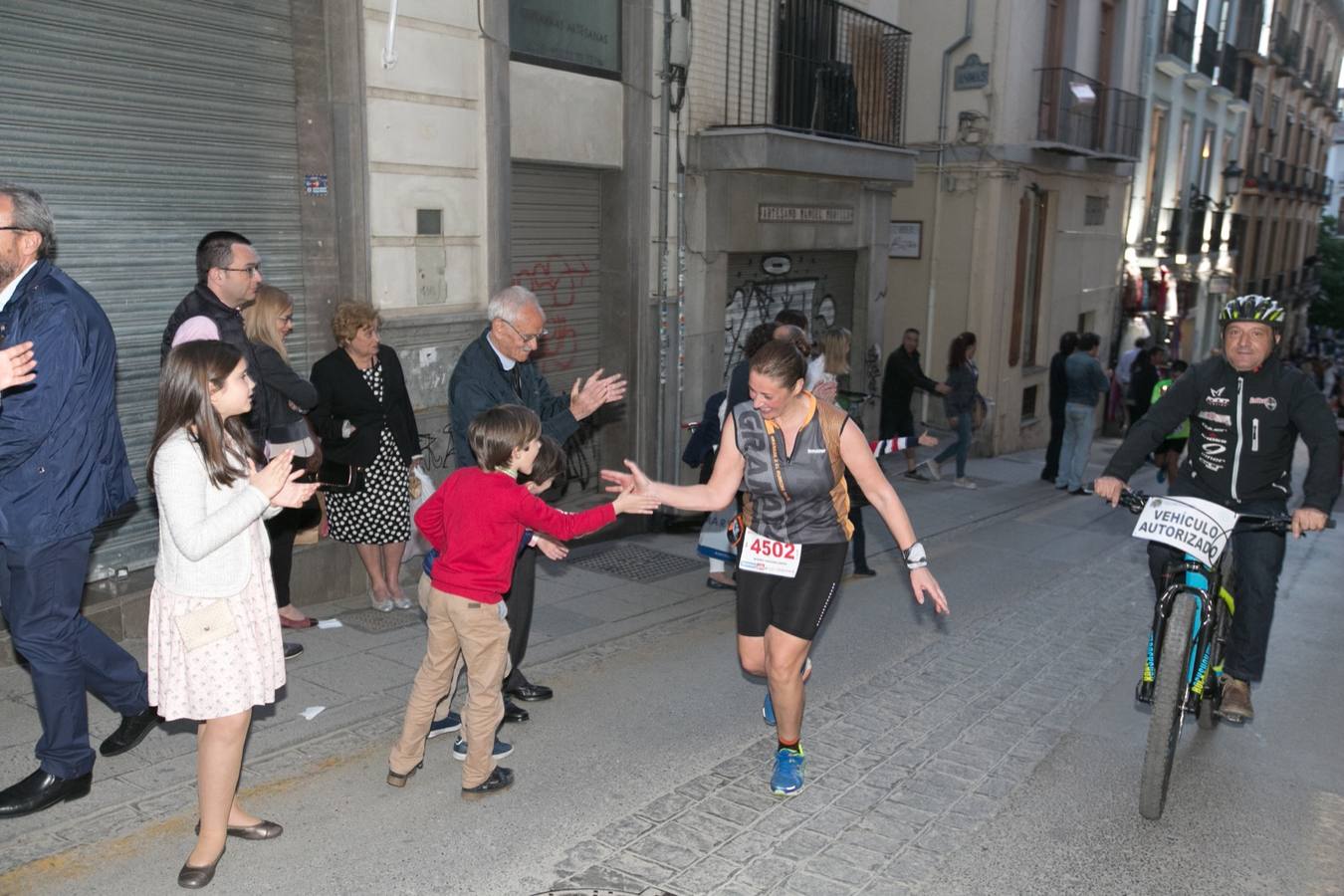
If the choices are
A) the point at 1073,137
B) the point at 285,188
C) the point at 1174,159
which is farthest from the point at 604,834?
the point at 1174,159

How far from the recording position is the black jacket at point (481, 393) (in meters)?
5.12

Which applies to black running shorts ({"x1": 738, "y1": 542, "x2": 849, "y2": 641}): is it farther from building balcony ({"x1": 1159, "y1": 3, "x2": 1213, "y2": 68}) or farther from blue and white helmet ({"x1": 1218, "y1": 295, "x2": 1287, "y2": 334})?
building balcony ({"x1": 1159, "y1": 3, "x2": 1213, "y2": 68})

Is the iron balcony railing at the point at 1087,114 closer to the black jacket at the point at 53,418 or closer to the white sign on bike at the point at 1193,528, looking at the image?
the white sign on bike at the point at 1193,528

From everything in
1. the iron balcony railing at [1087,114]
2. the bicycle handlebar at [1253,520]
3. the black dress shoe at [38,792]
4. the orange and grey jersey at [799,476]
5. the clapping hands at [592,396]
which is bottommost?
the black dress shoe at [38,792]

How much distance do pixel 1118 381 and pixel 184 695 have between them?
21591 mm

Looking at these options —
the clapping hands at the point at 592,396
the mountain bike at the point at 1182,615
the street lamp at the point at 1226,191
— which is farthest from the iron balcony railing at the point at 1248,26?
the clapping hands at the point at 592,396

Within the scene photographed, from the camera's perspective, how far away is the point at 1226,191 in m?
30.8

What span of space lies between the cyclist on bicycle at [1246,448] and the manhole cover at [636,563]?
12.7 ft

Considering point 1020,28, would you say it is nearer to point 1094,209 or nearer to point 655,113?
point 1094,209

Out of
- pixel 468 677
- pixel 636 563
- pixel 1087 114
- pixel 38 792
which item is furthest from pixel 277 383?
pixel 1087 114

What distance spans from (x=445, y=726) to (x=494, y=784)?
2.07ft

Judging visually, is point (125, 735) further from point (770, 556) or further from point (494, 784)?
point (770, 556)

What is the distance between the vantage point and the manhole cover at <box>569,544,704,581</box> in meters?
8.55

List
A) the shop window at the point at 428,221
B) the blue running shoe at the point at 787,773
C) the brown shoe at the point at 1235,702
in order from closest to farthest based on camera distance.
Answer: the blue running shoe at the point at 787,773
the brown shoe at the point at 1235,702
the shop window at the point at 428,221
